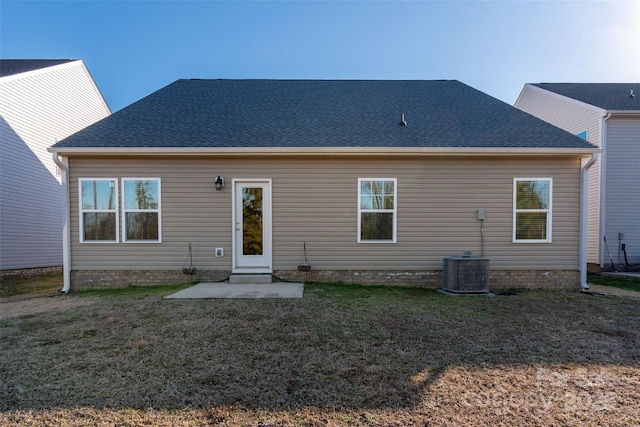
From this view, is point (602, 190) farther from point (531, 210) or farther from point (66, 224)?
point (66, 224)

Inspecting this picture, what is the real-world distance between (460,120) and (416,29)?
180 inches

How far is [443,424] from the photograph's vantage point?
2326 millimetres

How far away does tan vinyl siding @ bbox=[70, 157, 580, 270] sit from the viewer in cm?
715

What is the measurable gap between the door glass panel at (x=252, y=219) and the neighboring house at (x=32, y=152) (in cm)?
722

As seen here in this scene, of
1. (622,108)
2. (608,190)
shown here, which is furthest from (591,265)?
(622,108)

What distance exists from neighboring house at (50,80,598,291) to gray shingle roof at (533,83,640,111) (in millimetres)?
5196

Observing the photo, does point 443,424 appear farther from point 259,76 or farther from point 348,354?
point 259,76

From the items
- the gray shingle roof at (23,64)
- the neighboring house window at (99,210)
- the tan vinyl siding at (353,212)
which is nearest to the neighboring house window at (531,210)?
the tan vinyl siding at (353,212)

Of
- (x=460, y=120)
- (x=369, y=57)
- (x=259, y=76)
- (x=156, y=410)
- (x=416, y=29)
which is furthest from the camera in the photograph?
(x=369, y=57)

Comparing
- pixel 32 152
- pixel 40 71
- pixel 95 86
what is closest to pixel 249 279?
pixel 32 152

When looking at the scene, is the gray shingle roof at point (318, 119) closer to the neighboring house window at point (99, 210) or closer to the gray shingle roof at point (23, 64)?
the neighboring house window at point (99, 210)

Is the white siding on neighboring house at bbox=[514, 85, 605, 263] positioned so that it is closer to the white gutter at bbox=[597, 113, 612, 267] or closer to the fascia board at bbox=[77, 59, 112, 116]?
the white gutter at bbox=[597, 113, 612, 267]

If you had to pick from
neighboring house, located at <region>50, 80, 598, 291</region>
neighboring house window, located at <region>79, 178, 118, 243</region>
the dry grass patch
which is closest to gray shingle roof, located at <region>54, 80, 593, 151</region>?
neighboring house, located at <region>50, 80, 598, 291</region>

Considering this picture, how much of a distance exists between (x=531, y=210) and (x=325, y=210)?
467 centimetres
